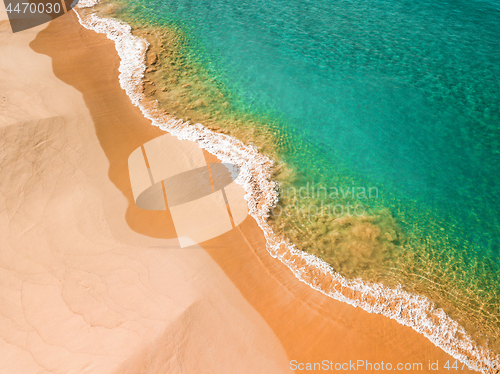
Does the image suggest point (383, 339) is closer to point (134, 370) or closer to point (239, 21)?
point (134, 370)

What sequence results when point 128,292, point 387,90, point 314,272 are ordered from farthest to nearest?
point 387,90 → point 314,272 → point 128,292

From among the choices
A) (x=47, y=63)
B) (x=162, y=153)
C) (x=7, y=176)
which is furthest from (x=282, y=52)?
(x=7, y=176)

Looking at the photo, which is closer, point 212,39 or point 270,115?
point 270,115

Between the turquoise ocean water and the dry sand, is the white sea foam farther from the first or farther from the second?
the dry sand

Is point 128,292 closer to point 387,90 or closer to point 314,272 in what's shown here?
point 314,272

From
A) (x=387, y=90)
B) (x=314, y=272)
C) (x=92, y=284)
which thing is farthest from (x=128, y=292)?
(x=387, y=90)

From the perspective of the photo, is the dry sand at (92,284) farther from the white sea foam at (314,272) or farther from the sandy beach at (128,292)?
the white sea foam at (314,272)
